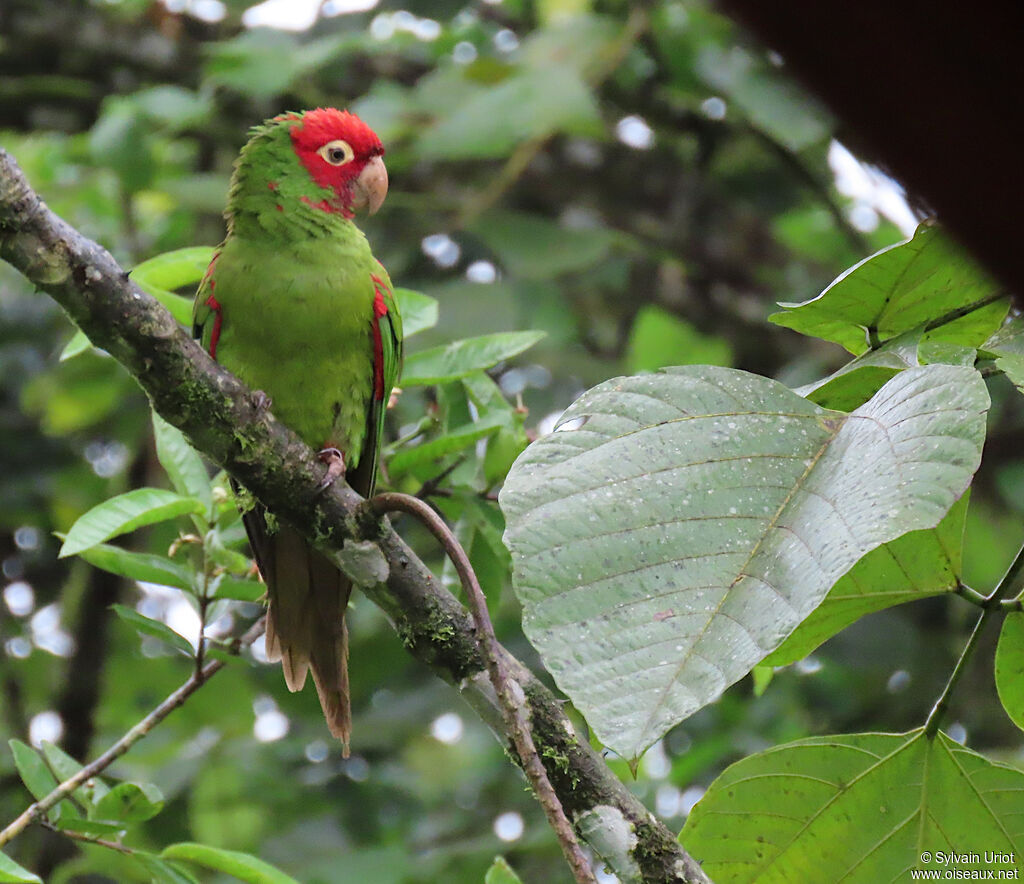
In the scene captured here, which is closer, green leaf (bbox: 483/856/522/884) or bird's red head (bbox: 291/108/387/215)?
green leaf (bbox: 483/856/522/884)

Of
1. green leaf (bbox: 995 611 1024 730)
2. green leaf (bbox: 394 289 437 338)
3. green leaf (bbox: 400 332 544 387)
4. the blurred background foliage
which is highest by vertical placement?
green leaf (bbox: 995 611 1024 730)

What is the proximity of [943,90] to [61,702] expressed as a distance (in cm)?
439

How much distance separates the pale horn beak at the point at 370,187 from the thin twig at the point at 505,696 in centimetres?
148

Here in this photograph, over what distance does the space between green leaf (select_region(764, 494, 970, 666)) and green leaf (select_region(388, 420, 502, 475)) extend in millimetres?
877

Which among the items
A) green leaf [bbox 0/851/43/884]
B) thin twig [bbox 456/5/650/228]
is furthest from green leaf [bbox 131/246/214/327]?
thin twig [bbox 456/5/650/228]

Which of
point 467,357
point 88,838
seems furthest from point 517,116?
point 88,838

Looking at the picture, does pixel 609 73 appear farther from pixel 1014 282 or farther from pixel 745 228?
pixel 1014 282

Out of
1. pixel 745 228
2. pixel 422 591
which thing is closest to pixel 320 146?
pixel 422 591

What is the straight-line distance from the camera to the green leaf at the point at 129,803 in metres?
1.97

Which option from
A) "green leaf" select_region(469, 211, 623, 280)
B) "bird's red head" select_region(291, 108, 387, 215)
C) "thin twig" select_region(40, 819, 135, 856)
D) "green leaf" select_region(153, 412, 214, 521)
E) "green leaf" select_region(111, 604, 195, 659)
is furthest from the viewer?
"green leaf" select_region(469, 211, 623, 280)

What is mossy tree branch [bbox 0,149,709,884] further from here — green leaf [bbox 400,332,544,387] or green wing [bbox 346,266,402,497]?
green wing [bbox 346,266,402,497]

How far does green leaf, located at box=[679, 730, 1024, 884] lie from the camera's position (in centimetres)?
155

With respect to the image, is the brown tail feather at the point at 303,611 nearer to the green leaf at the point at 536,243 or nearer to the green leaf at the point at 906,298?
the green leaf at the point at 906,298

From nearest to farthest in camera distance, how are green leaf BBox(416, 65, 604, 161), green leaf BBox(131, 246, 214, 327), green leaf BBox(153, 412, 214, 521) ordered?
1. green leaf BBox(153, 412, 214, 521)
2. green leaf BBox(131, 246, 214, 327)
3. green leaf BBox(416, 65, 604, 161)
